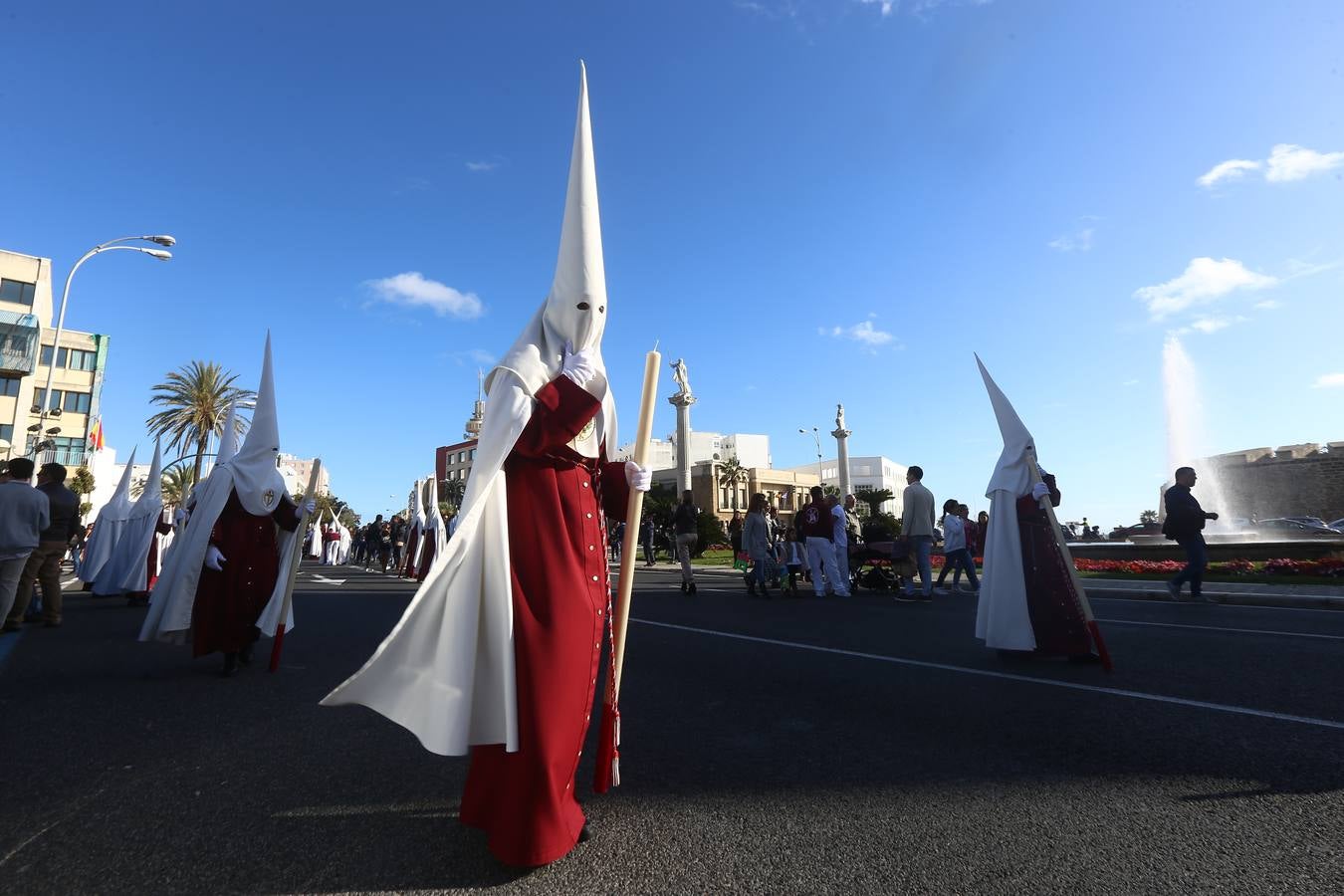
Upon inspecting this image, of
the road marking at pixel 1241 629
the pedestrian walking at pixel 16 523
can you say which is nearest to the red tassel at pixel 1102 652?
the road marking at pixel 1241 629

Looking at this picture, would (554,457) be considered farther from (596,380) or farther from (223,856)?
(223,856)

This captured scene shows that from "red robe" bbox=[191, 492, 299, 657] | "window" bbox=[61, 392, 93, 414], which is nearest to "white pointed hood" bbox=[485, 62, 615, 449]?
"red robe" bbox=[191, 492, 299, 657]

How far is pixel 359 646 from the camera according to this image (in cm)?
698

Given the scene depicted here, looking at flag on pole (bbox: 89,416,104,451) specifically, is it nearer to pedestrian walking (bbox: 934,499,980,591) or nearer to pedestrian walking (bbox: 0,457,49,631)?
pedestrian walking (bbox: 0,457,49,631)

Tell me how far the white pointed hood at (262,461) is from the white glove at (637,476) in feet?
14.9

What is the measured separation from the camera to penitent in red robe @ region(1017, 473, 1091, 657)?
570 cm

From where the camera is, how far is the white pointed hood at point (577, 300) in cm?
284

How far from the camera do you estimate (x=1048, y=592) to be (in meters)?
5.85

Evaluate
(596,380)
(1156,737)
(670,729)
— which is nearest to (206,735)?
(670,729)

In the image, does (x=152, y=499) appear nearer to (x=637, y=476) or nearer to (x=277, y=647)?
(x=277, y=647)

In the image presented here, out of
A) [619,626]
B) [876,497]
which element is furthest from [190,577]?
[876,497]

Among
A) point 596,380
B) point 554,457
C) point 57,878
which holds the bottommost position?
point 57,878

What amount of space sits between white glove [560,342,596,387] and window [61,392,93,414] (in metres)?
63.6

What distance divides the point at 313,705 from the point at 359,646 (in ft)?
8.49
